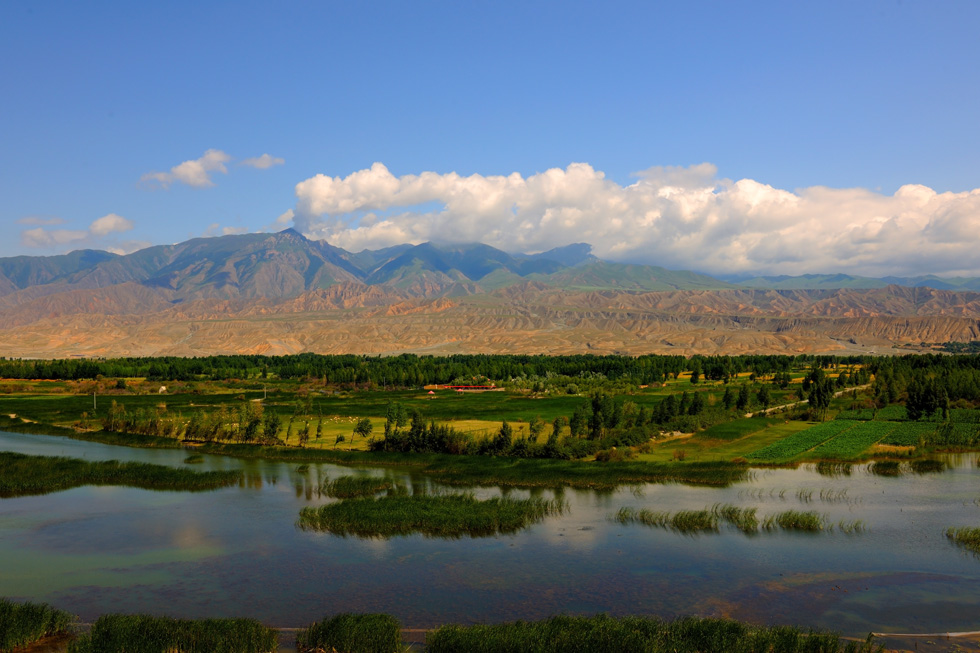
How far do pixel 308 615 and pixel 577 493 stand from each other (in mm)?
21984

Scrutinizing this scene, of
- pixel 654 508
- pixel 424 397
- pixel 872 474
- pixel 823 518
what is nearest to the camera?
pixel 823 518

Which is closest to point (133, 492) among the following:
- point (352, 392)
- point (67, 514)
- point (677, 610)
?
point (67, 514)

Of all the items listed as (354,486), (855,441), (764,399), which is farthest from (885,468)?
(354,486)

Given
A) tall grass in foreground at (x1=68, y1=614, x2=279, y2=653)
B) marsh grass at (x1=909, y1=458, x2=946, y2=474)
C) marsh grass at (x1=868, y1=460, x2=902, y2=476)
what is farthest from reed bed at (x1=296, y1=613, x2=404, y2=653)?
marsh grass at (x1=909, y1=458, x2=946, y2=474)

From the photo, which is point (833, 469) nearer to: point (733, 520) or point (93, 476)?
point (733, 520)

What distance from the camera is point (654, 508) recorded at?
39.5 metres

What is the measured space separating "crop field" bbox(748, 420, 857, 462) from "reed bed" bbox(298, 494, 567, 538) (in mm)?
22866

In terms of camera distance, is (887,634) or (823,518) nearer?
(887,634)

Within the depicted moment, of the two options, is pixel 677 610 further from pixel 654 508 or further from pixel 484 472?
pixel 484 472

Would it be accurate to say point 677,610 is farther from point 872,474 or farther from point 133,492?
point 133,492

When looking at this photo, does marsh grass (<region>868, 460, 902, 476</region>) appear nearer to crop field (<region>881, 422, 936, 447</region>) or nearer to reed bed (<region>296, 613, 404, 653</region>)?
crop field (<region>881, 422, 936, 447</region>)

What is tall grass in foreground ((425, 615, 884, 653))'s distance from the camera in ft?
71.5

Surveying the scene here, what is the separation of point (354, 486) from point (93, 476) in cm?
1931

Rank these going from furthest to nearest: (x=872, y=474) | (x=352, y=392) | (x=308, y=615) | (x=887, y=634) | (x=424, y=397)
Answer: (x=352, y=392) → (x=424, y=397) → (x=872, y=474) → (x=308, y=615) → (x=887, y=634)
